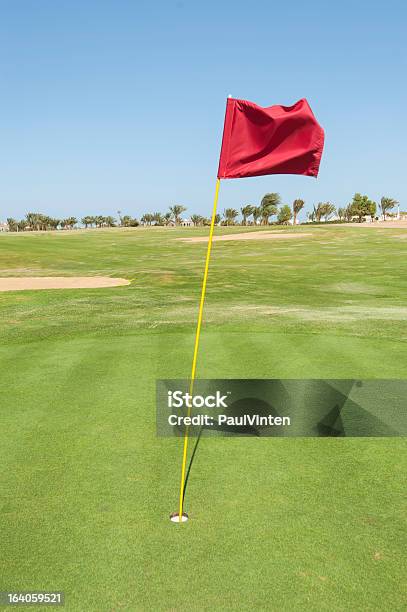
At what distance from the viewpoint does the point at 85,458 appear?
273 inches

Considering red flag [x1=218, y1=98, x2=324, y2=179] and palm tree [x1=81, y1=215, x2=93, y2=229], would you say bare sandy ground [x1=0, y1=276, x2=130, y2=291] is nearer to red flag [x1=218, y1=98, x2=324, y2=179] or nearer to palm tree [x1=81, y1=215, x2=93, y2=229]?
red flag [x1=218, y1=98, x2=324, y2=179]

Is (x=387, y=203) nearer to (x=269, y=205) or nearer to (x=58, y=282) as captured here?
(x=269, y=205)

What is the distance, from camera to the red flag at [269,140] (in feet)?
19.8

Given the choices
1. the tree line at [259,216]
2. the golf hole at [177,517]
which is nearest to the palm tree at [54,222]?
the tree line at [259,216]

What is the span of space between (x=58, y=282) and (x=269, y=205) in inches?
5361

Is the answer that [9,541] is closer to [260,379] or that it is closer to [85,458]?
[85,458]

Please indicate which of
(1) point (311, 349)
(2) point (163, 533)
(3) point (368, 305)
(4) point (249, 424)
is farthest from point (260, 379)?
(3) point (368, 305)

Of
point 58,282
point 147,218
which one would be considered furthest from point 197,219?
point 58,282

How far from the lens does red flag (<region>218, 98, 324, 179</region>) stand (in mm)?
6039

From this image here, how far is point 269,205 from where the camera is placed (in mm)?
160625

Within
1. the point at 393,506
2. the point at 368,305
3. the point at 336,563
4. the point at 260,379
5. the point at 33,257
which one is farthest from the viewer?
the point at 33,257

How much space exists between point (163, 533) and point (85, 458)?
2.03m

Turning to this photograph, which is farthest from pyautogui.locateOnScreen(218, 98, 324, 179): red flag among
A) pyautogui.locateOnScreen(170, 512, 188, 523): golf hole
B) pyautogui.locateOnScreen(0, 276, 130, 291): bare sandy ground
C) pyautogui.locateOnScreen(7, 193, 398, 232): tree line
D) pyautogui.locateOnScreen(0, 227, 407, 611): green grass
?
pyautogui.locateOnScreen(7, 193, 398, 232): tree line

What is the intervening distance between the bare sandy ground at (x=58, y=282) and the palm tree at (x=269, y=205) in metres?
129
